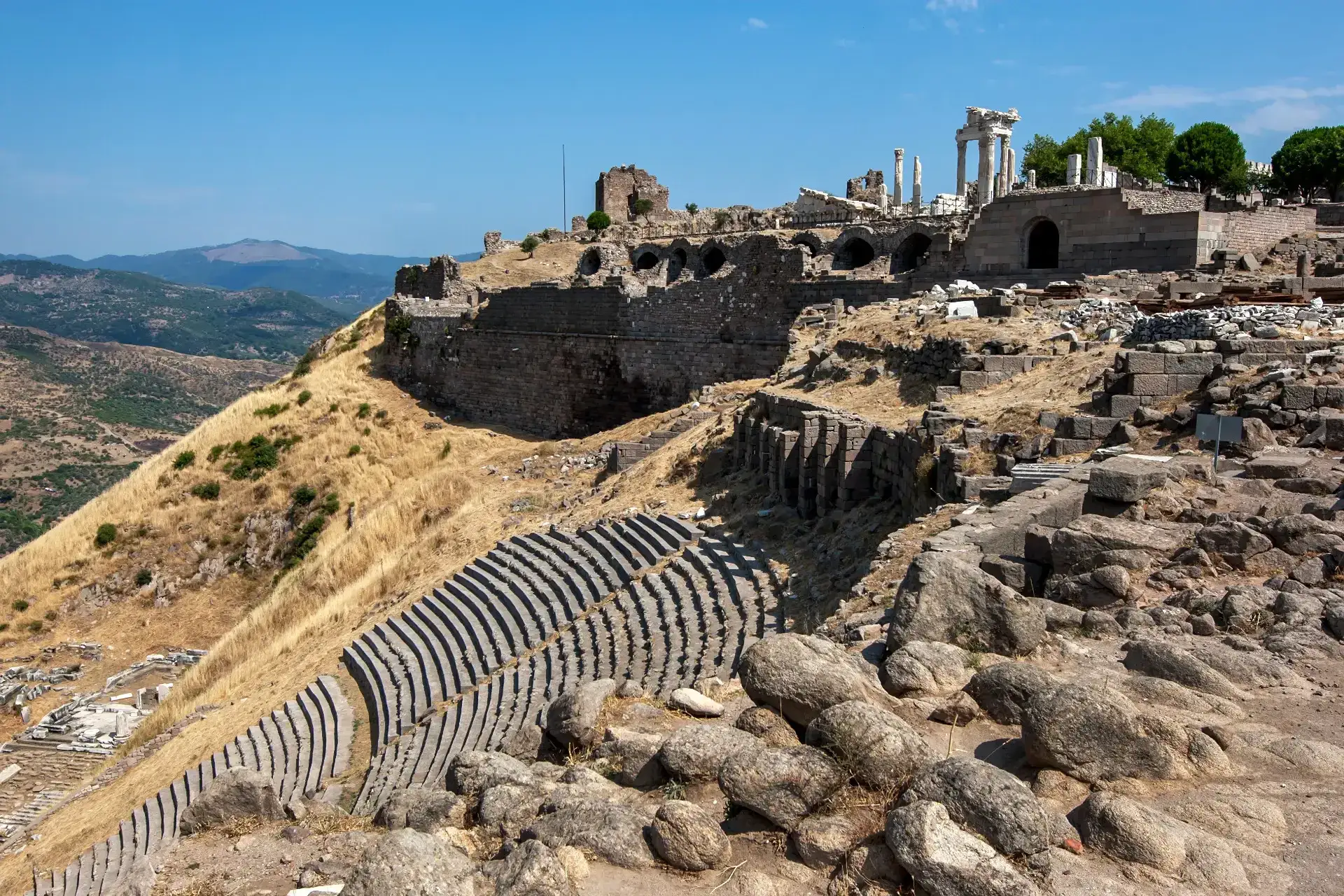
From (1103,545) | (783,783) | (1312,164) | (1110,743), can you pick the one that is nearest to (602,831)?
(783,783)

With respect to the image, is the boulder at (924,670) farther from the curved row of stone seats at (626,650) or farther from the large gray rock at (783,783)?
the curved row of stone seats at (626,650)

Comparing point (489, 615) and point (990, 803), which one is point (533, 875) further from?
point (489, 615)

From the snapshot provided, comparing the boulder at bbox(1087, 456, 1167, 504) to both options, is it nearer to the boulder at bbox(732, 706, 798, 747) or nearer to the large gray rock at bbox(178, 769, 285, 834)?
the boulder at bbox(732, 706, 798, 747)

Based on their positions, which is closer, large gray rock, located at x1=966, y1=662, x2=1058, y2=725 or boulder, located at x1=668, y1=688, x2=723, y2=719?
large gray rock, located at x1=966, y1=662, x2=1058, y2=725

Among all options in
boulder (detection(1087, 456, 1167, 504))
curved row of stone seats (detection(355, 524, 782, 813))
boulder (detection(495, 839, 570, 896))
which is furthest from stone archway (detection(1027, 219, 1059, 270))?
boulder (detection(495, 839, 570, 896))

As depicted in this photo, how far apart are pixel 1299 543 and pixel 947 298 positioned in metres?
11.9

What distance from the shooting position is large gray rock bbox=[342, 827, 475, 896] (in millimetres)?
3975

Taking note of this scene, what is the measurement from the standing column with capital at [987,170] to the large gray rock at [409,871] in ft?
104

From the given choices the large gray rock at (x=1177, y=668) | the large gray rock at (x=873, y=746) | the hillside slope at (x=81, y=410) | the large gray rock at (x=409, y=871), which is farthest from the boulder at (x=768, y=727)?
the hillside slope at (x=81, y=410)

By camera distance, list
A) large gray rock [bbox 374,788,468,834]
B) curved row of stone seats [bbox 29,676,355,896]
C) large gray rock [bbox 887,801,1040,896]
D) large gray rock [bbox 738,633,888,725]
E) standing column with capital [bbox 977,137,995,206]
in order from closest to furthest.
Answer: large gray rock [bbox 887,801,1040,896]
large gray rock [bbox 738,633,888,725]
large gray rock [bbox 374,788,468,834]
curved row of stone seats [bbox 29,676,355,896]
standing column with capital [bbox 977,137,995,206]

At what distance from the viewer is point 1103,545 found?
7.03m

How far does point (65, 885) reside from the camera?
10.2 meters

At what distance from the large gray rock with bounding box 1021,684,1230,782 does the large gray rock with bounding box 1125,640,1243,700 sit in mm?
754

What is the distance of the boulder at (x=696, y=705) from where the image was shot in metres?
5.95
